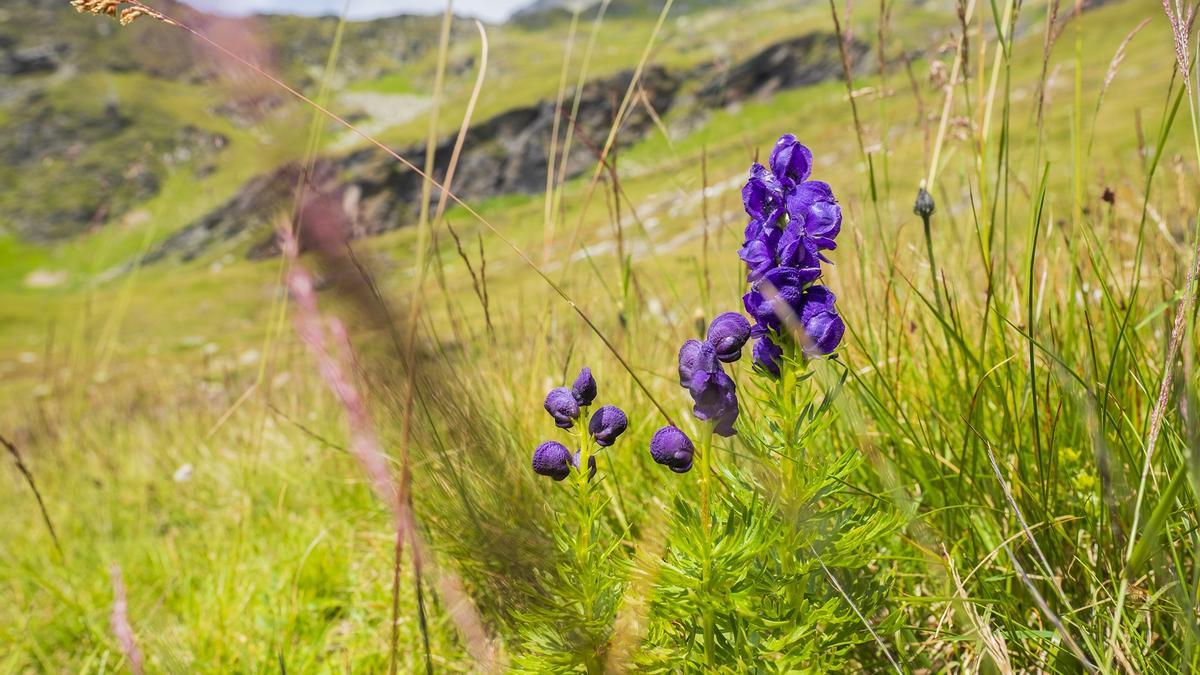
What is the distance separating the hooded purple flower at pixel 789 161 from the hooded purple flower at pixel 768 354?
273 millimetres

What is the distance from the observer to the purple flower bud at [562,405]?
128 centimetres

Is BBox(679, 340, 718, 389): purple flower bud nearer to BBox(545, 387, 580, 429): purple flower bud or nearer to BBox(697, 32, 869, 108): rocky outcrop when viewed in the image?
BBox(545, 387, 580, 429): purple flower bud

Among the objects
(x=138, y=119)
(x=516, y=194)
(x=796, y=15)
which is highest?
(x=796, y=15)

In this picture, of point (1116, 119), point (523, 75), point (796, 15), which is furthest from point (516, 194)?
point (796, 15)

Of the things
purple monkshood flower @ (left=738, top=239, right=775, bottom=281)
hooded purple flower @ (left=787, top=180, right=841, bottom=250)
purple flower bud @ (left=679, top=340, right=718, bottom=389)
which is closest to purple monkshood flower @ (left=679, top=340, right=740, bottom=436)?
purple flower bud @ (left=679, top=340, right=718, bottom=389)

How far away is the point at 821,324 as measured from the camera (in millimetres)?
1158

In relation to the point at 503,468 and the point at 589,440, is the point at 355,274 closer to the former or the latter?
the point at 503,468

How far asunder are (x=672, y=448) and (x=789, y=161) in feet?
1.70

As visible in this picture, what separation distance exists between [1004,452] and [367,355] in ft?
4.85

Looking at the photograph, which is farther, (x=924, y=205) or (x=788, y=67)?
(x=788, y=67)

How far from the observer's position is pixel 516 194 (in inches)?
4245

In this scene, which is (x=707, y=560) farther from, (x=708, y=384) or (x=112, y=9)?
(x=112, y=9)

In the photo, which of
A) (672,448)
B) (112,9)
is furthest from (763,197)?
(112,9)

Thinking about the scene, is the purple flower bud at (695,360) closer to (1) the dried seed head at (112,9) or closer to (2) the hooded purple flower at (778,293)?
(2) the hooded purple flower at (778,293)
